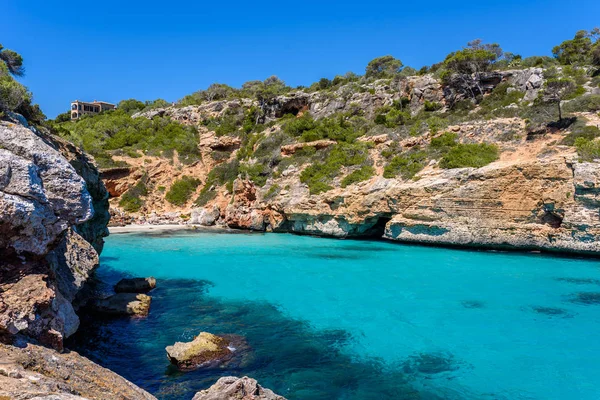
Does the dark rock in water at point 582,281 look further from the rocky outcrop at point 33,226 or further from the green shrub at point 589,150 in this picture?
the rocky outcrop at point 33,226

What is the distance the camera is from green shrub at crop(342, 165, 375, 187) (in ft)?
89.9

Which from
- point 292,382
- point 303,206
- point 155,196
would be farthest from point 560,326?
point 155,196

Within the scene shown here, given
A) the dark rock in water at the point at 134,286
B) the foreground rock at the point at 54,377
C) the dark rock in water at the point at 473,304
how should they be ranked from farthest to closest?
the dark rock in water at the point at 134,286 → the dark rock in water at the point at 473,304 → the foreground rock at the point at 54,377

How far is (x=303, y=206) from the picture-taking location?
94.8ft

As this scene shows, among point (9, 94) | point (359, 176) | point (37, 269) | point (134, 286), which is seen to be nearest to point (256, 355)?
point (37, 269)

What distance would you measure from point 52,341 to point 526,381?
862cm

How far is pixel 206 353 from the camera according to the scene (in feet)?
27.4

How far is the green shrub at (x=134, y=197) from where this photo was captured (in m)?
39.6

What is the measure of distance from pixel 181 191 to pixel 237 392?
3800 cm

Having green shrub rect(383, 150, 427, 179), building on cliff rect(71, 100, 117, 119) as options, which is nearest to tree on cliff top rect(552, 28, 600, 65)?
green shrub rect(383, 150, 427, 179)

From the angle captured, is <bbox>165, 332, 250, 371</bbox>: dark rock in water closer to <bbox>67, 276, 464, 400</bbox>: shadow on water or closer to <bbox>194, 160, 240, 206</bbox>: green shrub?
<bbox>67, 276, 464, 400</bbox>: shadow on water

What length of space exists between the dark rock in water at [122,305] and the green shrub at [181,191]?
99.3ft

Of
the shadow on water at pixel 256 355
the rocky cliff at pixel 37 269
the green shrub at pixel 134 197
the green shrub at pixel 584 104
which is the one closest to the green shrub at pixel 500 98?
the green shrub at pixel 584 104

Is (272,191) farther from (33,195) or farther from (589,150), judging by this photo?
(33,195)
